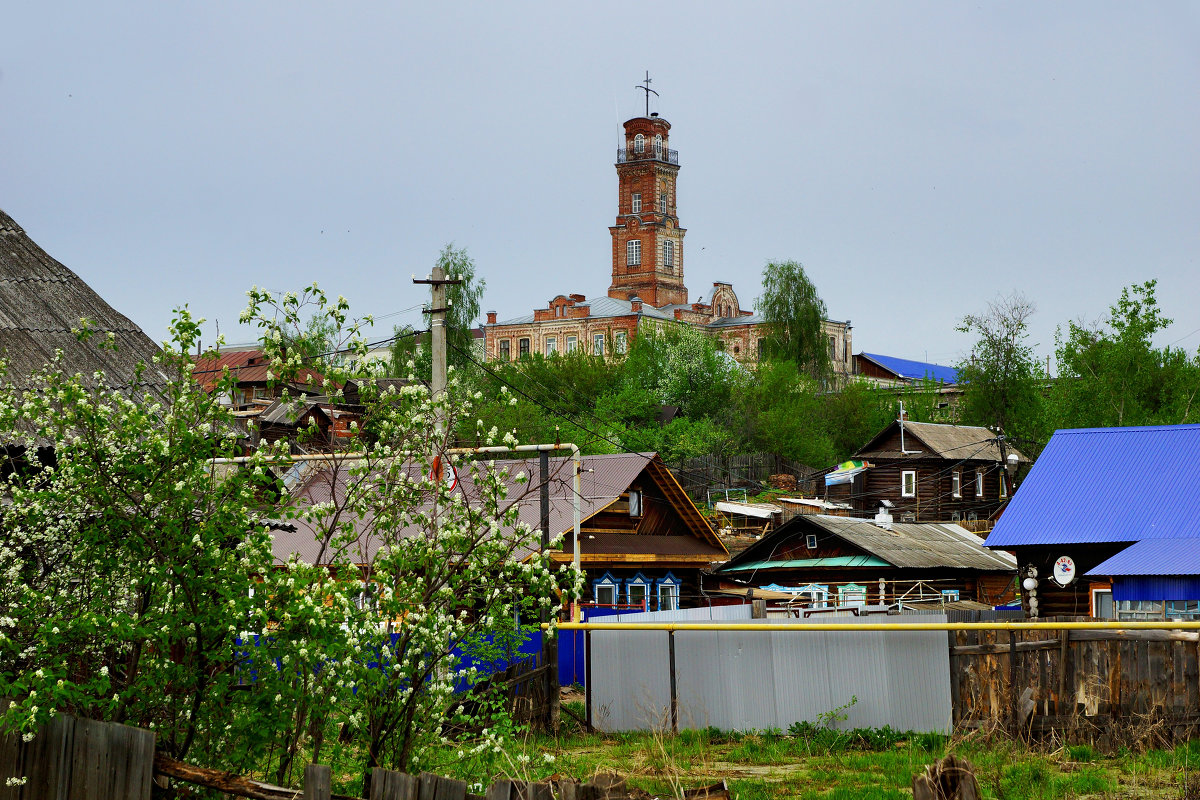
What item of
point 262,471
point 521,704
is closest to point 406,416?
point 262,471

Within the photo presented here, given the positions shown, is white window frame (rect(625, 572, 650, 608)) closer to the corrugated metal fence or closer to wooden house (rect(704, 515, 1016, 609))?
wooden house (rect(704, 515, 1016, 609))

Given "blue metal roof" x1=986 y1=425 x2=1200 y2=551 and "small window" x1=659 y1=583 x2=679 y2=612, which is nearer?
"blue metal roof" x1=986 y1=425 x2=1200 y2=551

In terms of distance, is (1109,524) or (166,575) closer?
(166,575)

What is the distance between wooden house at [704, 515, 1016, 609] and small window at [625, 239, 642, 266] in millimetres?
69957

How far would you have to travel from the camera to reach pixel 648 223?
108m

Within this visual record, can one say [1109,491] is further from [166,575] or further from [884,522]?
[166,575]

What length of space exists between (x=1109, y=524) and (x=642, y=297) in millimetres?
83574

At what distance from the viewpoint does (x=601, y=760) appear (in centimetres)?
1343

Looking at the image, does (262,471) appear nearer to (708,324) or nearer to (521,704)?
(521,704)

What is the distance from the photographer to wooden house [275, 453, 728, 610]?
30.1 metres

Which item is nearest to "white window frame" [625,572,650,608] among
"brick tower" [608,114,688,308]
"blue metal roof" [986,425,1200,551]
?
"blue metal roof" [986,425,1200,551]

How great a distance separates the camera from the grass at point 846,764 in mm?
10758

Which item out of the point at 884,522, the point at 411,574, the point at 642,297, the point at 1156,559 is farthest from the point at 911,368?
the point at 411,574

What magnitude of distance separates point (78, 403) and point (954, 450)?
2048 inches
